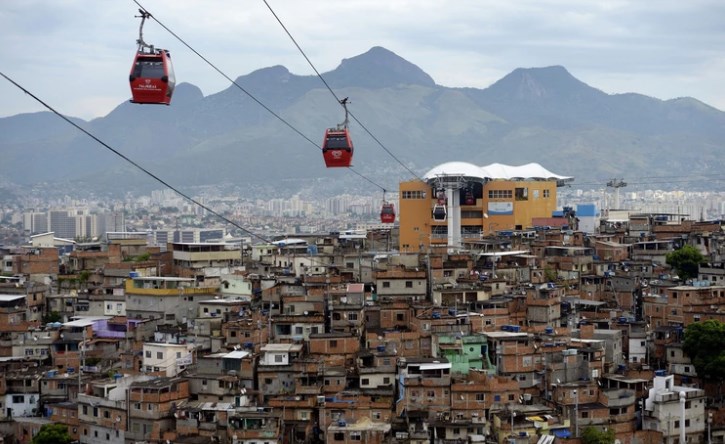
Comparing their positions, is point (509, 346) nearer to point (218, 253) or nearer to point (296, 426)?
point (296, 426)

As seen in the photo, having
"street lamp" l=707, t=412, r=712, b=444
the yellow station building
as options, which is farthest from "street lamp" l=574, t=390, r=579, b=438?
the yellow station building

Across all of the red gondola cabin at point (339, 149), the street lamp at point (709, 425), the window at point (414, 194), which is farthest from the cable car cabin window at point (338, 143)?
the window at point (414, 194)

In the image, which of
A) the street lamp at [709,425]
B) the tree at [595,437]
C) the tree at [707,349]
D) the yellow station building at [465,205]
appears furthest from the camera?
the yellow station building at [465,205]

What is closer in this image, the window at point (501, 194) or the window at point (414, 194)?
the window at point (501, 194)

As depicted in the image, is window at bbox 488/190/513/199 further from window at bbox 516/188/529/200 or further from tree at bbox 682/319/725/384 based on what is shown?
tree at bbox 682/319/725/384

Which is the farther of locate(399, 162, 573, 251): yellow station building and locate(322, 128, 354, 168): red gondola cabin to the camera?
locate(399, 162, 573, 251): yellow station building

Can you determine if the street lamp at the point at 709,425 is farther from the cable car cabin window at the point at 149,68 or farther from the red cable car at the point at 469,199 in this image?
the red cable car at the point at 469,199

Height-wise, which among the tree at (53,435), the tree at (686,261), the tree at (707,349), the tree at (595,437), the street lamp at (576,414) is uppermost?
the tree at (686,261)
